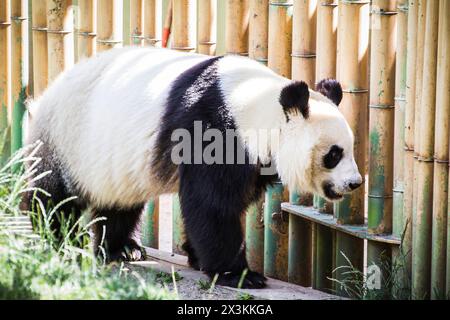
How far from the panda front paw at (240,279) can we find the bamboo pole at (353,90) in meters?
0.67

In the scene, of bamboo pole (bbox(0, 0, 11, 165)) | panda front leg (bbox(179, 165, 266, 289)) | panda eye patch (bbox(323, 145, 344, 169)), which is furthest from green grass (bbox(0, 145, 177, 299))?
bamboo pole (bbox(0, 0, 11, 165))

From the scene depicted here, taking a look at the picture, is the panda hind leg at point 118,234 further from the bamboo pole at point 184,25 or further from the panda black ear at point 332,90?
the panda black ear at point 332,90

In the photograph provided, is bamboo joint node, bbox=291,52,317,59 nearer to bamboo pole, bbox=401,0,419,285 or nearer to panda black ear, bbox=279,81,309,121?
bamboo pole, bbox=401,0,419,285

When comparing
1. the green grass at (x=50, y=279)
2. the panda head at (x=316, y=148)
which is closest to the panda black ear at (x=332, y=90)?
the panda head at (x=316, y=148)

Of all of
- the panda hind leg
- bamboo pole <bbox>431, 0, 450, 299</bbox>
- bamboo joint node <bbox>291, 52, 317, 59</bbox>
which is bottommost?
the panda hind leg

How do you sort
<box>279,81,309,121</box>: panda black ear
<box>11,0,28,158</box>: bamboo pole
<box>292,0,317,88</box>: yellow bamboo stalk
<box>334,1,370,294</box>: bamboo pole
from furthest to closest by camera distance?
<box>11,0,28,158</box>: bamboo pole
<box>292,0,317,88</box>: yellow bamboo stalk
<box>334,1,370,294</box>: bamboo pole
<box>279,81,309,121</box>: panda black ear

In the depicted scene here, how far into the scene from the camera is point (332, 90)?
5.91 metres

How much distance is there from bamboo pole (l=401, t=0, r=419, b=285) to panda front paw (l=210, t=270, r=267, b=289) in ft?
2.96

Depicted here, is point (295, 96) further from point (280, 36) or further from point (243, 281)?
point (280, 36)

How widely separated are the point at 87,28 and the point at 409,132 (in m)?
2.95

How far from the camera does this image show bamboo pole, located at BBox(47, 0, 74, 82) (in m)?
7.45

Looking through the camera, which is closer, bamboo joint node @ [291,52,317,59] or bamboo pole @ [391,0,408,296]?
bamboo pole @ [391,0,408,296]

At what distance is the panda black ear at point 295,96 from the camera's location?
5457 millimetres

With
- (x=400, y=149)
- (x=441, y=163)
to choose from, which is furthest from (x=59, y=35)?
(x=441, y=163)
